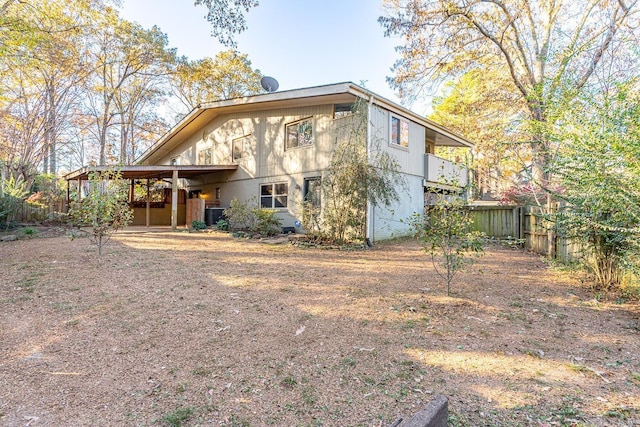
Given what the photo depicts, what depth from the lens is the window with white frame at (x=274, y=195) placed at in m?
12.4

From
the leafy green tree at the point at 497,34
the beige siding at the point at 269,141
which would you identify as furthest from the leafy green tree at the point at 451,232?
the beige siding at the point at 269,141

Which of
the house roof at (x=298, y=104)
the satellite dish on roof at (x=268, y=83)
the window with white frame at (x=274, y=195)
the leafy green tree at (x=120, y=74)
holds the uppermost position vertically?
the leafy green tree at (x=120, y=74)

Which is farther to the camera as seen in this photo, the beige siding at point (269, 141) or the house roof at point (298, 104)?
the beige siding at point (269, 141)

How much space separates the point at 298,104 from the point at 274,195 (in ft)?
11.5

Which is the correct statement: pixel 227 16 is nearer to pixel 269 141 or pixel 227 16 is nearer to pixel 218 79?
pixel 269 141

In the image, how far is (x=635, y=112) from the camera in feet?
11.9

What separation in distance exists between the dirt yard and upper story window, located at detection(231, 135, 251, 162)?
9195 millimetres

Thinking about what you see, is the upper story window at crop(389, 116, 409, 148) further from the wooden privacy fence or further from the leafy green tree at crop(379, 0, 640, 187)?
the wooden privacy fence

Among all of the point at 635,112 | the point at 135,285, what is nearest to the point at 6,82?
the point at 135,285

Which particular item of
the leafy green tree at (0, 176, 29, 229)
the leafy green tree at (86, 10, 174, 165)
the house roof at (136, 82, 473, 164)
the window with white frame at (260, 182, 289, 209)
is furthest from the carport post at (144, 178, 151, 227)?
the window with white frame at (260, 182, 289, 209)

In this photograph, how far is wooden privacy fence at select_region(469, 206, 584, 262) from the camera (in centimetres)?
728

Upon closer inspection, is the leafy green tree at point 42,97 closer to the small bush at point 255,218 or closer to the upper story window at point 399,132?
the small bush at point 255,218

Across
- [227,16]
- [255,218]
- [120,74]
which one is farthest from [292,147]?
[120,74]

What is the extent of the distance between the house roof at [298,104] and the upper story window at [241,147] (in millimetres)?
1230
